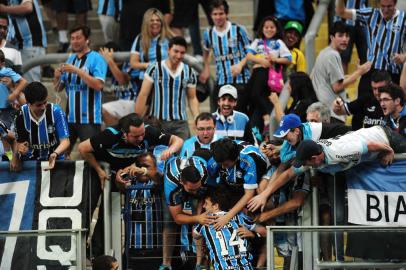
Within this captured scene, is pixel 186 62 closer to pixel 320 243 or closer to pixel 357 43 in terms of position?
pixel 357 43

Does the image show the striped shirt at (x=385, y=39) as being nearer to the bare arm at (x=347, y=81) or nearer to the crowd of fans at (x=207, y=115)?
the crowd of fans at (x=207, y=115)

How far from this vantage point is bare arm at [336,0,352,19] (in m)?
15.9

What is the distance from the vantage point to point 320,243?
11.6m

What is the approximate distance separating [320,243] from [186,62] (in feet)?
14.8

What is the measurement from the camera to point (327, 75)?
1498cm

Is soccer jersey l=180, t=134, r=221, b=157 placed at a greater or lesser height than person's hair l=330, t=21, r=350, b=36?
lesser

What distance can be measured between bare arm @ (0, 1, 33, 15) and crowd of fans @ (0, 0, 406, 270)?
0.02 m

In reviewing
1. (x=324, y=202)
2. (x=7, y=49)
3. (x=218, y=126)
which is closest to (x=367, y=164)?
(x=324, y=202)

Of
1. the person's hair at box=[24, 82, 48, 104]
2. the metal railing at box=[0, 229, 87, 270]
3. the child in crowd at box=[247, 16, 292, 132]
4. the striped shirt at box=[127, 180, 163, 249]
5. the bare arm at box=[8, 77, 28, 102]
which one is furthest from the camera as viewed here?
the child in crowd at box=[247, 16, 292, 132]

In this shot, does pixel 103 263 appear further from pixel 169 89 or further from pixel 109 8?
pixel 109 8

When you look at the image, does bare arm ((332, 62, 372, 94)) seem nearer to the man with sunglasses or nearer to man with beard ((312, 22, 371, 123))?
man with beard ((312, 22, 371, 123))

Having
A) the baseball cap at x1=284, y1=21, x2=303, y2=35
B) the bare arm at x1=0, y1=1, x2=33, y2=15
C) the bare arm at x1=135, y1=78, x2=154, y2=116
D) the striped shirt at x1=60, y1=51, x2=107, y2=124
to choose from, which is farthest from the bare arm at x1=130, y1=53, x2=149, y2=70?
the baseball cap at x1=284, y1=21, x2=303, y2=35

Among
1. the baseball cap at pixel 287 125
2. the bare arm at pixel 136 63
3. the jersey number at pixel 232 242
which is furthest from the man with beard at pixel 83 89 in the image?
the baseball cap at pixel 287 125

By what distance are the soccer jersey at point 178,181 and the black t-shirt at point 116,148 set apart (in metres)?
0.41
